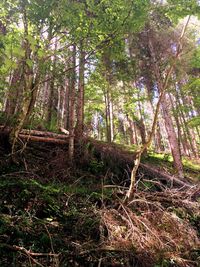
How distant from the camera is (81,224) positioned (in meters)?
4.50

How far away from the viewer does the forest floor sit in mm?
3730

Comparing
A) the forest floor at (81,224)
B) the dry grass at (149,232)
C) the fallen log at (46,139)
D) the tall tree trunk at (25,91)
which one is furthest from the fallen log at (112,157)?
the dry grass at (149,232)

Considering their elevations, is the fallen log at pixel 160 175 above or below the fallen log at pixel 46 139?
below

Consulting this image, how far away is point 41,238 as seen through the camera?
387 centimetres

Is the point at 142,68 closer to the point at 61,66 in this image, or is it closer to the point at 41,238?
the point at 61,66

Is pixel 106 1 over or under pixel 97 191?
over

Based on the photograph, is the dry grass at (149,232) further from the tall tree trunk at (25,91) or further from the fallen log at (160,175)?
the tall tree trunk at (25,91)

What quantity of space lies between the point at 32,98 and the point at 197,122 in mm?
8065

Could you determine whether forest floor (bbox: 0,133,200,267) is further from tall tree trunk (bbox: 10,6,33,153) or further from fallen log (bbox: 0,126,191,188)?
fallen log (bbox: 0,126,191,188)

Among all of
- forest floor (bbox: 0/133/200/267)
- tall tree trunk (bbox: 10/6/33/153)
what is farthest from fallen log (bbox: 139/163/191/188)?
tall tree trunk (bbox: 10/6/33/153)

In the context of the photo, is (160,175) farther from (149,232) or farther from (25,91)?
(25,91)

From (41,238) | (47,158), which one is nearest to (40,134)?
(47,158)

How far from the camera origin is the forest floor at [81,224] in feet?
12.2

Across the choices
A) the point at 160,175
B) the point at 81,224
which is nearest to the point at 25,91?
the point at 81,224
